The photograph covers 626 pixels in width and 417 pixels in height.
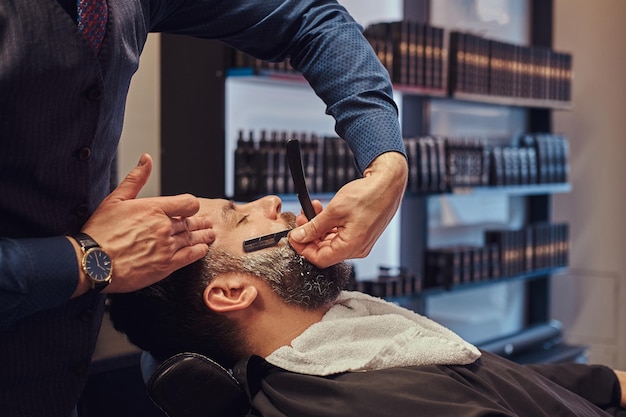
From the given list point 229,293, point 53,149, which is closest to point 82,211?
point 53,149

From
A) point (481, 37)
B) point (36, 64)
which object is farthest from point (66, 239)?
point (481, 37)

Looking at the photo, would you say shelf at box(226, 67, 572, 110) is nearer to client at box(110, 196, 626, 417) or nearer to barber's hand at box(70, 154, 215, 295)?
client at box(110, 196, 626, 417)

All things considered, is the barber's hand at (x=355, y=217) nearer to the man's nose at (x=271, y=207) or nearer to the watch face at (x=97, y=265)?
the man's nose at (x=271, y=207)

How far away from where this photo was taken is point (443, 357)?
5.63 feet

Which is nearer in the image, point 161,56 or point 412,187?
Result: point 161,56

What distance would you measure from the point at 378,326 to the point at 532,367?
0.59m

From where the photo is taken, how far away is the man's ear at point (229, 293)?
5.63 feet

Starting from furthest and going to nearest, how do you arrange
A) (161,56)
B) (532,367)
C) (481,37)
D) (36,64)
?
(481,37) < (161,56) < (532,367) < (36,64)

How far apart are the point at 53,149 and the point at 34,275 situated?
23 cm

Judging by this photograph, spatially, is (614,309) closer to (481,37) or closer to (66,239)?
(481,37)

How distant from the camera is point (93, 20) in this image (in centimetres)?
135

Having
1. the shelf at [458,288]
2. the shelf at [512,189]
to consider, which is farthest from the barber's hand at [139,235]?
the shelf at [512,189]

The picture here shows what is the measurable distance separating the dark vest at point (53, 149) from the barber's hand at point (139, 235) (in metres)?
0.06

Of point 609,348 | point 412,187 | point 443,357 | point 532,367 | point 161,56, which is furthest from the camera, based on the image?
point 609,348
